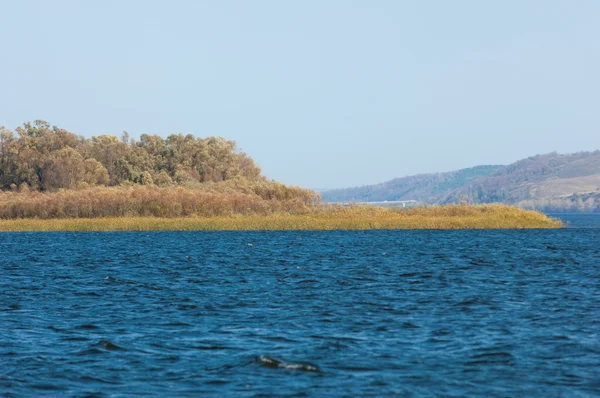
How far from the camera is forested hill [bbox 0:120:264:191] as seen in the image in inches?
4879

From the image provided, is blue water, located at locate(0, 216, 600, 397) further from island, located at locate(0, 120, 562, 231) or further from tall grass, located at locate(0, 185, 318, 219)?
tall grass, located at locate(0, 185, 318, 219)

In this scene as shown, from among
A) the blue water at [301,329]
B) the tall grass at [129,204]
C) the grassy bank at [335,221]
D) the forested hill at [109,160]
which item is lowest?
the blue water at [301,329]

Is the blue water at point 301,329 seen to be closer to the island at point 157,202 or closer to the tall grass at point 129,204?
the island at point 157,202

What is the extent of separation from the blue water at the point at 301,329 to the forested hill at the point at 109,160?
8116cm

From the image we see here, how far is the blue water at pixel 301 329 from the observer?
1694cm

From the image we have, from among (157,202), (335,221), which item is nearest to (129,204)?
(157,202)

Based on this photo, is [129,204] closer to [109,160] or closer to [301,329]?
[109,160]

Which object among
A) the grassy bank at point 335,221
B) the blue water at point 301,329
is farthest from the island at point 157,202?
the blue water at point 301,329

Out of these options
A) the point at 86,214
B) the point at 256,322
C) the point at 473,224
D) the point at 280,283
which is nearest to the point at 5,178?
the point at 86,214

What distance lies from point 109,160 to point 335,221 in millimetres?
58224

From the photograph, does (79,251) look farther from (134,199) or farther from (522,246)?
(134,199)

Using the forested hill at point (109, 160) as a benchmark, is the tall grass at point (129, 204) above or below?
below

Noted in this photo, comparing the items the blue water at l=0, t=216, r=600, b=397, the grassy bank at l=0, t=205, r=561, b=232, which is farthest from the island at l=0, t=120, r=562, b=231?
the blue water at l=0, t=216, r=600, b=397

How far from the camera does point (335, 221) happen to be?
300 ft
